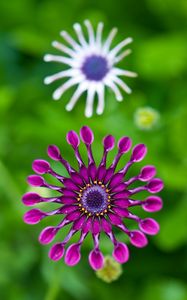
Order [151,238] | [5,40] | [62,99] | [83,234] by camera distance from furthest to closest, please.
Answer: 1. [5,40]
2. [62,99]
3. [151,238]
4. [83,234]

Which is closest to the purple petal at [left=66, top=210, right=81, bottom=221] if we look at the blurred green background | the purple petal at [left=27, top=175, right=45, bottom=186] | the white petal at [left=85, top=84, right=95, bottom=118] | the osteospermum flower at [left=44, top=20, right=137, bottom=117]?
the purple petal at [left=27, top=175, right=45, bottom=186]

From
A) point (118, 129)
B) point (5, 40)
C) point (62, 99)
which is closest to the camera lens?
point (118, 129)

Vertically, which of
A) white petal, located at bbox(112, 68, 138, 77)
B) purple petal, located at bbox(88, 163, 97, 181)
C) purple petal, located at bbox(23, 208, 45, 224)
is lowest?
purple petal, located at bbox(23, 208, 45, 224)

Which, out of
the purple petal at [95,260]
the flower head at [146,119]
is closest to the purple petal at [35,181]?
the purple petal at [95,260]

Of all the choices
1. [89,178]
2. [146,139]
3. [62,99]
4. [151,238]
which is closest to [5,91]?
[62,99]

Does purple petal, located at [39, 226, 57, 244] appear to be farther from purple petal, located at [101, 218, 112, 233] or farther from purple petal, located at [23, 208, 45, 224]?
purple petal, located at [101, 218, 112, 233]

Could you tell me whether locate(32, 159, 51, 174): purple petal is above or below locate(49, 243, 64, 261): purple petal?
above

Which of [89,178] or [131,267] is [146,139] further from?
[89,178]
